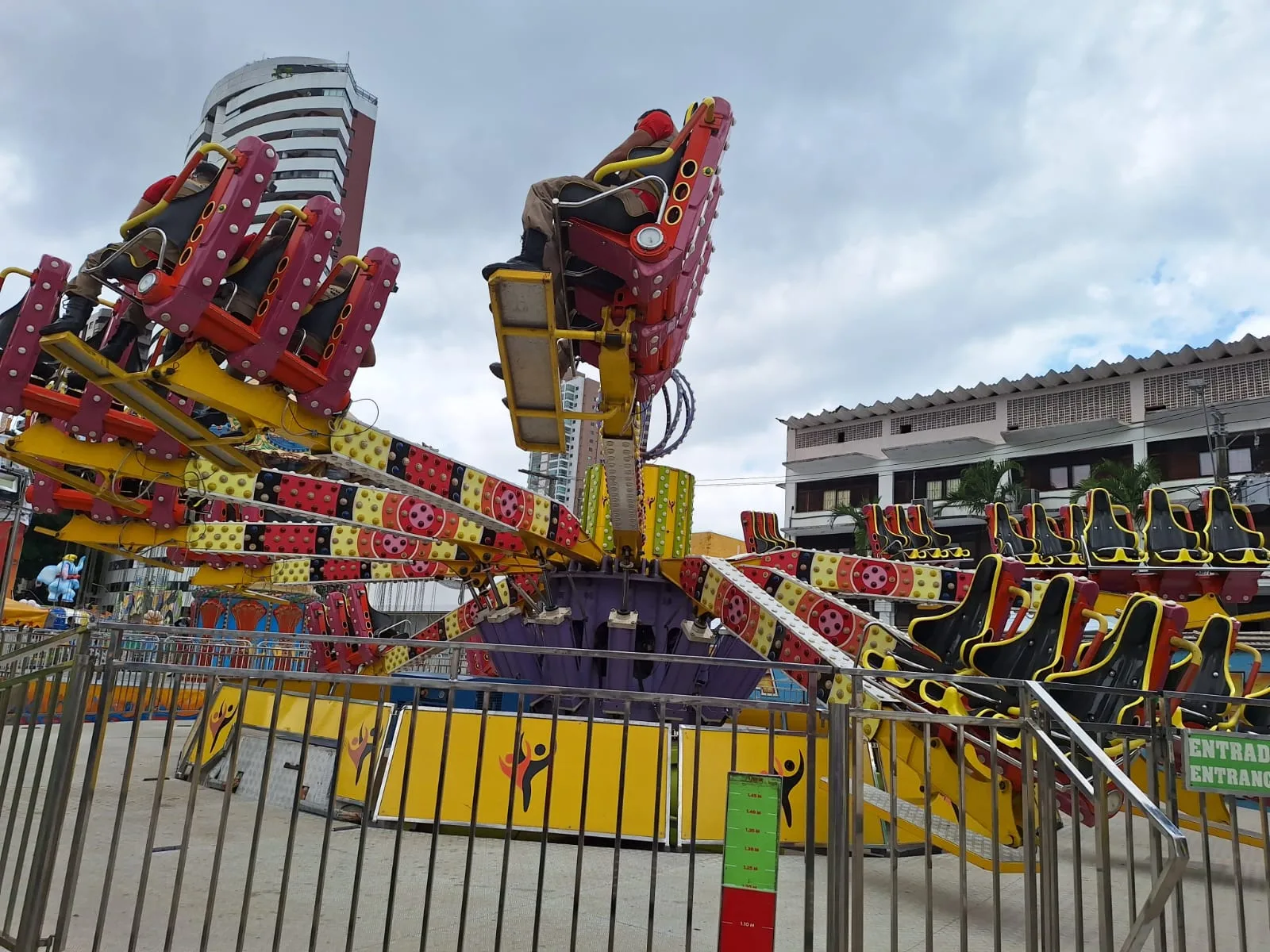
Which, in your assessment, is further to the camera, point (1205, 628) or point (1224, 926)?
point (1205, 628)

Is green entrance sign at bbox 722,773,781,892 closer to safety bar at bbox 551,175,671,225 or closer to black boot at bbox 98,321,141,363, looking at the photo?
safety bar at bbox 551,175,671,225

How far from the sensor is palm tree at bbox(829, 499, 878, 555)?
3566 cm

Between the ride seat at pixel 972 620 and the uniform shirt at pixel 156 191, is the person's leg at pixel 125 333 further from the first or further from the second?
the ride seat at pixel 972 620

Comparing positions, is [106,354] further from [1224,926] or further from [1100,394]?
[1100,394]

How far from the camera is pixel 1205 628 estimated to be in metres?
8.27

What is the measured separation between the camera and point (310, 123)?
2931 inches

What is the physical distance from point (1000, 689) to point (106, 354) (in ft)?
23.4

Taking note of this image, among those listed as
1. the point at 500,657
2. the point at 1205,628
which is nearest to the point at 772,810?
the point at 1205,628

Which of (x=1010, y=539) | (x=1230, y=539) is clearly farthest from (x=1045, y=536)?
(x=1230, y=539)

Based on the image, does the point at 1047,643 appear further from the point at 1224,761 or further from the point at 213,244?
the point at 213,244

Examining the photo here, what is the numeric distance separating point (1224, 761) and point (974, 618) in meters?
3.06

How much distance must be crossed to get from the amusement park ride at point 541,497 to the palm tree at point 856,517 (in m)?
23.3

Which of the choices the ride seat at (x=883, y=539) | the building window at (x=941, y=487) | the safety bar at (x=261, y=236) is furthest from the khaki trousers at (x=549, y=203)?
the building window at (x=941, y=487)

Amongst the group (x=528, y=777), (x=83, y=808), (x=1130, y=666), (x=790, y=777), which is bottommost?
(x=528, y=777)
